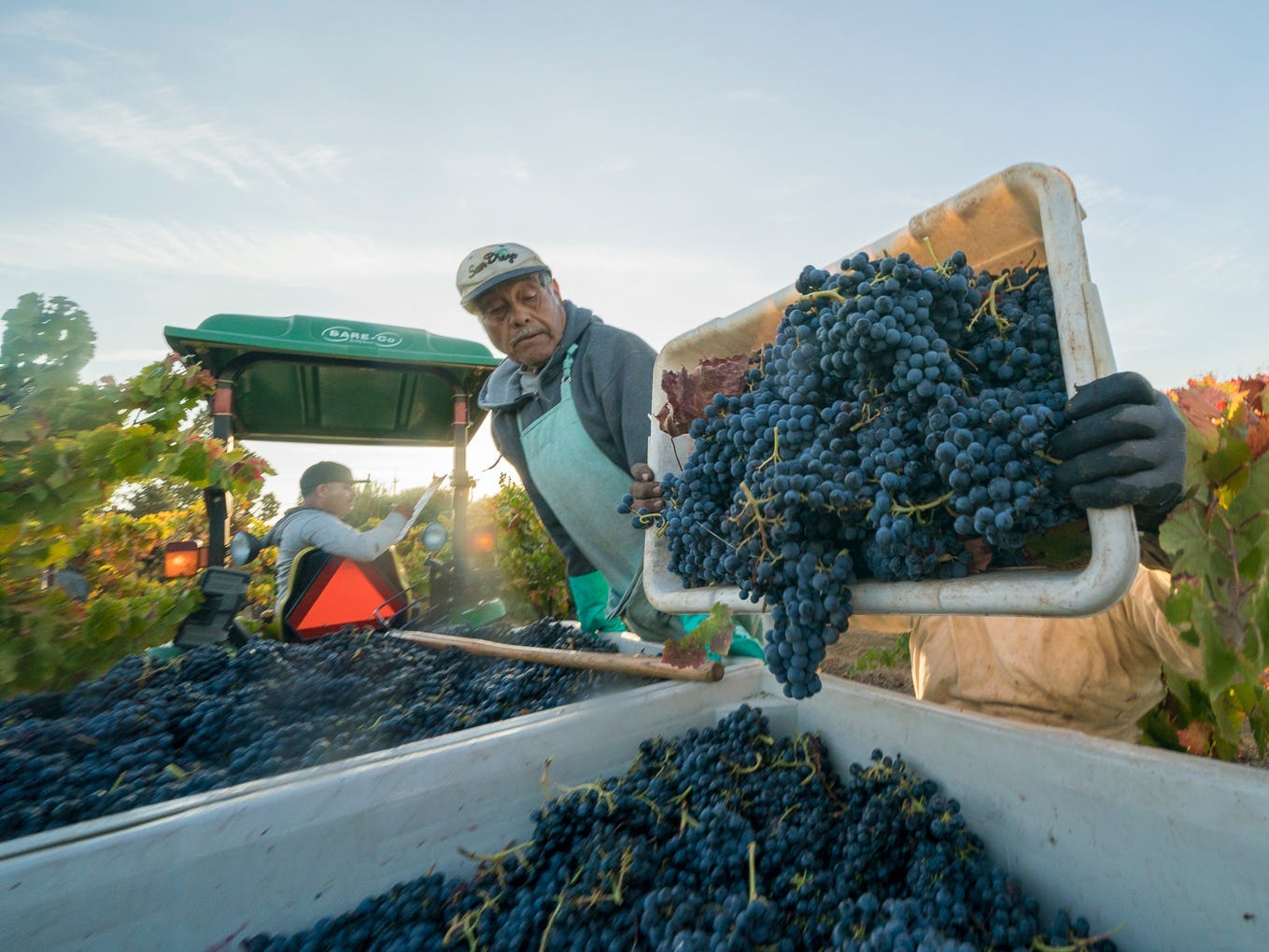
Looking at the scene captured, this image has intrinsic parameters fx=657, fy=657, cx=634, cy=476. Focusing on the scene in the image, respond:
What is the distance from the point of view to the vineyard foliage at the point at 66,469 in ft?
6.37

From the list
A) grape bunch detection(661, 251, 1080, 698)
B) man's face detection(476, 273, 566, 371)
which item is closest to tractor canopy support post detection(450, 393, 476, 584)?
man's face detection(476, 273, 566, 371)

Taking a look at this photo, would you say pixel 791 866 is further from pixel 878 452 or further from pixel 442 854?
pixel 878 452

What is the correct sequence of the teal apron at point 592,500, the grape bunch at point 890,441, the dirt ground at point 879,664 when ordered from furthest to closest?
the dirt ground at point 879,664, the teal apron at point 592,500, the grape bunch at point 890,441

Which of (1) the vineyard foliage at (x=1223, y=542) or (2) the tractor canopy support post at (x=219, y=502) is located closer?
(1) the vineyard foliage at (x=1223, y=542)

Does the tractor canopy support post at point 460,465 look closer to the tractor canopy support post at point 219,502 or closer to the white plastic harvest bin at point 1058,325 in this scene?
the tractor canopy support post at point 219,502

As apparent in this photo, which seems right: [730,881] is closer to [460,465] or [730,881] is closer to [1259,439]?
[1259,439]

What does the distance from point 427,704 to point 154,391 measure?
60.0 inches

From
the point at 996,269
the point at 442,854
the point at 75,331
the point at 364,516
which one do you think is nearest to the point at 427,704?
the point at 442,854

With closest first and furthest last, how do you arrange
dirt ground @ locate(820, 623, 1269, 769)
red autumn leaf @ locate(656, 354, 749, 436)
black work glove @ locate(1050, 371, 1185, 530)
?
black work glove @ locate(1050, 371, 1185, 530) < red autumn leaf @ locate(656, 354, 749, 436) < dirt ground @ locate(820, 623, 1269, 769)

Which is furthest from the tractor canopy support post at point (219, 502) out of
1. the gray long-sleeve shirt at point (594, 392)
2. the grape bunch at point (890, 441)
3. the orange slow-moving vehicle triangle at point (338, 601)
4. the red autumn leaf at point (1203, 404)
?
the red autumn leaf at point (1203, 404)

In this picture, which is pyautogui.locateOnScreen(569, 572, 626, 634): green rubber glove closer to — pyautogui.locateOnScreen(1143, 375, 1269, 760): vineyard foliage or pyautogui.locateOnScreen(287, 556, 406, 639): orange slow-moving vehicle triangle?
pyautogui.locateOnScreen(287, 556, 406, 639): orange slow-moving vehicle triangle

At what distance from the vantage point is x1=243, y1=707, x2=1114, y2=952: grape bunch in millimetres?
1078

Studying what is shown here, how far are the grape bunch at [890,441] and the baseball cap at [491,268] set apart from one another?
1.76m

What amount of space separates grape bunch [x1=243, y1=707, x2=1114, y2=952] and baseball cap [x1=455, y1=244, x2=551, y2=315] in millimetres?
2026
